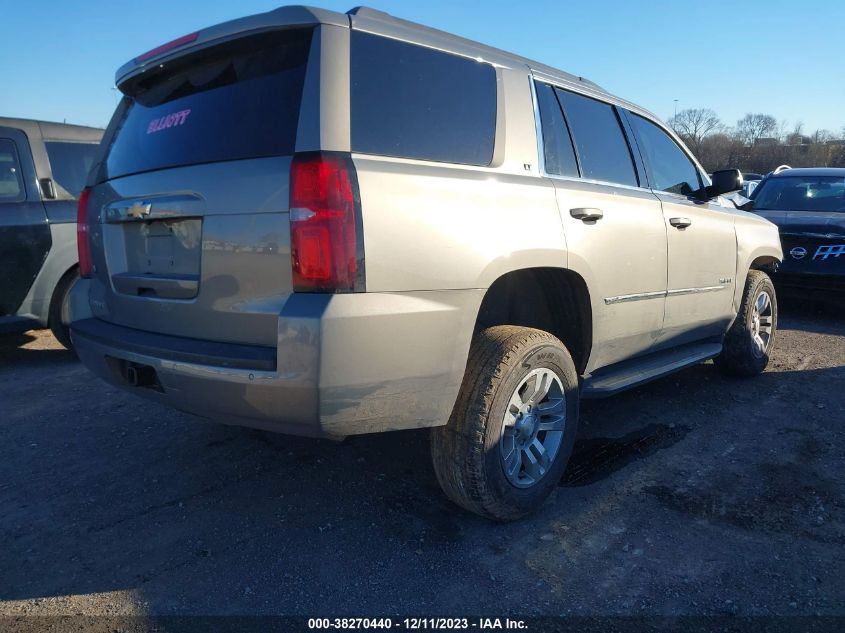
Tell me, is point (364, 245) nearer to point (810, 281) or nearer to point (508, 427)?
point (508, 427)

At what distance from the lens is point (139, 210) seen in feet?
8.67

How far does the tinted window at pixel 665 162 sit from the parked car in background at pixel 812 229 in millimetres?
2469

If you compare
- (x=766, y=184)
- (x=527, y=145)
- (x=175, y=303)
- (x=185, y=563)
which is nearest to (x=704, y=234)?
(x=527, y=145)

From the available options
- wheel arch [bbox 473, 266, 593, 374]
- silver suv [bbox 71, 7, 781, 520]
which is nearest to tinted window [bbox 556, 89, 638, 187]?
silver suv [bbox 71, 7, 781, 520]

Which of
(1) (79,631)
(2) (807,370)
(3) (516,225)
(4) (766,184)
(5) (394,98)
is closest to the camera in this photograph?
(1) (79,631)

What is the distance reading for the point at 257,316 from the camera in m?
2.25

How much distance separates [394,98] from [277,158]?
20.7 inches

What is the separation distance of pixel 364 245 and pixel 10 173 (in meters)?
4.73

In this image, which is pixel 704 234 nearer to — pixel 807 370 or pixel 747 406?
pixel 747 406

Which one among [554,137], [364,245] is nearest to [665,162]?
[554,137]

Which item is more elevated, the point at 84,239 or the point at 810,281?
the point at 84,239

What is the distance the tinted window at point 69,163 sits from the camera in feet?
18.6

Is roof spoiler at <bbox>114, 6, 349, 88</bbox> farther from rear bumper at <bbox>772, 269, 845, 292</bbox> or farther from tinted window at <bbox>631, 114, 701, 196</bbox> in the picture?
rear bumper at <bbox>772, 269, 845, 292</bbox>

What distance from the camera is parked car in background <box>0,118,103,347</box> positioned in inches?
205
